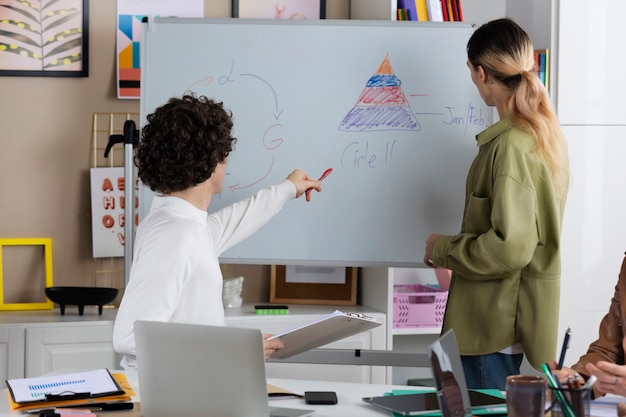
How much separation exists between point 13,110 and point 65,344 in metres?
0.93

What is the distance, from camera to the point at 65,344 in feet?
10.0

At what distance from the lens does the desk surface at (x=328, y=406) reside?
1.74 metres

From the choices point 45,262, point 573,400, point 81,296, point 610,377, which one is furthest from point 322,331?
point 45,262

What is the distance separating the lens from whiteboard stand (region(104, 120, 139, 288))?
3.02 m

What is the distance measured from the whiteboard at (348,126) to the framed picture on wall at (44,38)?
1.89 feet

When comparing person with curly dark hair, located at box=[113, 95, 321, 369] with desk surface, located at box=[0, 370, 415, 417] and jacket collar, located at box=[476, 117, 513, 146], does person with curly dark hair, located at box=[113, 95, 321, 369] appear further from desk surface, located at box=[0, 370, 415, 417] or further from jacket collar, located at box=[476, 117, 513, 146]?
jacket collar, located at box=[476, 117, 513, 146]

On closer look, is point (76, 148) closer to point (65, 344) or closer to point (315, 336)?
point (65, 344)

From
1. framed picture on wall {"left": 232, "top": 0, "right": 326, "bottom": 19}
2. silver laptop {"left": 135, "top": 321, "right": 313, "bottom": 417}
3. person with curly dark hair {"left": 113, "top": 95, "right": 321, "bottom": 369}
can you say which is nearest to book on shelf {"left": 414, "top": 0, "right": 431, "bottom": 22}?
framed picture on wall {"left": 232, "top": 0, "right": 326, "bottom": 19}

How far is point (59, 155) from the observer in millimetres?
3375

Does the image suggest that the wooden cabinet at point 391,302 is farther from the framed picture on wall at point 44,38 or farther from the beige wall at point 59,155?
the framed picture on wall at point 44,38

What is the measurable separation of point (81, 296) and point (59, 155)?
0.58m

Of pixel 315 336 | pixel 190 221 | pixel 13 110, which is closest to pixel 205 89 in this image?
pixel 13 110

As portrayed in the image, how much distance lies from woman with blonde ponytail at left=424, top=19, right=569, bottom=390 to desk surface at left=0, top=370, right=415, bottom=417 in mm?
622

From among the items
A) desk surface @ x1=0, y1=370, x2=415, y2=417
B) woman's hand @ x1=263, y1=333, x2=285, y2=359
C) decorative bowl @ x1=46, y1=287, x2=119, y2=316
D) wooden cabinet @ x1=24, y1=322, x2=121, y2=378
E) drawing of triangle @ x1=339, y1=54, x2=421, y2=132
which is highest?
drawing of triangle @ x1=339, y1=54, x2=421, y2=132
